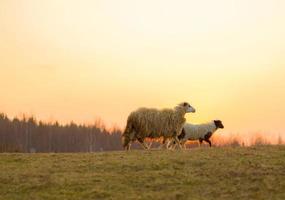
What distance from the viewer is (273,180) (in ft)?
69.0

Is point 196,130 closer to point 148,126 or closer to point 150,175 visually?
point 148,126

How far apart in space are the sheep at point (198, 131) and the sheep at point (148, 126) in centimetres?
546

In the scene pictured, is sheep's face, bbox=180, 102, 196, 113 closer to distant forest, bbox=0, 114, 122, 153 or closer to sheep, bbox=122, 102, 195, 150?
sheep, bbox=122, 102, 195, 150

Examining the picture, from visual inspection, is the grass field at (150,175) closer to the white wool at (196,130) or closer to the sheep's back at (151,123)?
the sheep's back at (151,123)

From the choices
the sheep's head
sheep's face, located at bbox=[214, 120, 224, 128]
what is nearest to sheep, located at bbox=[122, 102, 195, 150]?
the sheep's head

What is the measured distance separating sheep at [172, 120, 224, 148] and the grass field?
12573mm

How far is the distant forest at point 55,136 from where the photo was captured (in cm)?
12838

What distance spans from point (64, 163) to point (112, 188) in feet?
15.1

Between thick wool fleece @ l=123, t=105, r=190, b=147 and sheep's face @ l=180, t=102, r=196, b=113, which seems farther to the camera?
sheep's face @ l=180, t=102, r=196, b=113

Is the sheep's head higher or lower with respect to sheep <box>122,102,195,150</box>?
higher

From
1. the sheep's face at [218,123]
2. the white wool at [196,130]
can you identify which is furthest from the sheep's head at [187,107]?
the sheep's face at [218,123]

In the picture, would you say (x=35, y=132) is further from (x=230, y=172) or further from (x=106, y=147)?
(x=230, y=172)

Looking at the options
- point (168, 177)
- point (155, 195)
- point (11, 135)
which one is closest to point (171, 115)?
point (168, 177)

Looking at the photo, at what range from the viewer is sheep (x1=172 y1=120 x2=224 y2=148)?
129 ft
